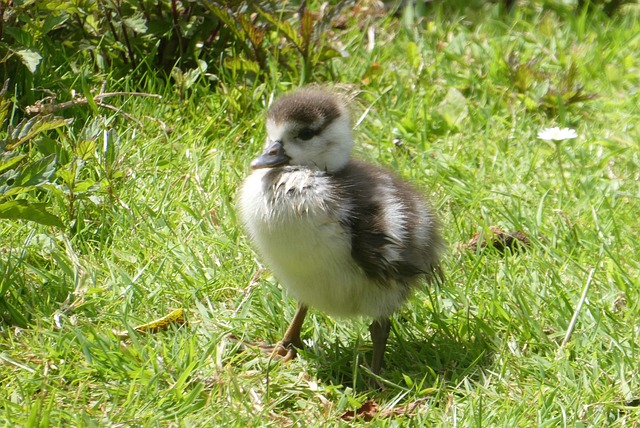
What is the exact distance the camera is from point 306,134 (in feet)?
12.1

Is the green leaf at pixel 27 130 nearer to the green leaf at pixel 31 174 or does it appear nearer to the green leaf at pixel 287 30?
the green leaf at pixel 31 174

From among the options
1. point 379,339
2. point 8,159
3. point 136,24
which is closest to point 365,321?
point 379,339

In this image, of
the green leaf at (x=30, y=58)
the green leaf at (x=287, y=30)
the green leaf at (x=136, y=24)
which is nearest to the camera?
the green leaf at (x=30, y=58)

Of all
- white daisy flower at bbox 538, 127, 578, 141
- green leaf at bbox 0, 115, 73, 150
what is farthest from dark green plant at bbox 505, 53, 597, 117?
green leaf at bbox 0, 115, 73, 150

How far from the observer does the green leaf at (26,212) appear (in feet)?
12.0

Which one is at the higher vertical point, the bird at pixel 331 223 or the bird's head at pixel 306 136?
the bird's head at pixel 306 136

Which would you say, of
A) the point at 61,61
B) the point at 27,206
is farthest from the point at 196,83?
the point at 27,206

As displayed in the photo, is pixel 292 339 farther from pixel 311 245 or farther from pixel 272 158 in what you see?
pixel 272 158

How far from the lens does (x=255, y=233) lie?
143 inches

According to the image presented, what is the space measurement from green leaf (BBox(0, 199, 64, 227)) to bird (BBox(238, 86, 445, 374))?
734 mm

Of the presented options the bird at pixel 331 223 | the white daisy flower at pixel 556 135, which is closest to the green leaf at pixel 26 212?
the bird at pixel 331 223

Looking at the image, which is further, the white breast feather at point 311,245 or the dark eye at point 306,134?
the dark eye at point 306,134

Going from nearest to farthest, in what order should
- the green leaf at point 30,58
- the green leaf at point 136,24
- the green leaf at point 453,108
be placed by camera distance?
the green leaf at point 30,58 < the green leaf at point 136,24 < the green leaf at point 453,108

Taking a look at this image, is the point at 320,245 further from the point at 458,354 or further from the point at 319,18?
the point at 319,18
